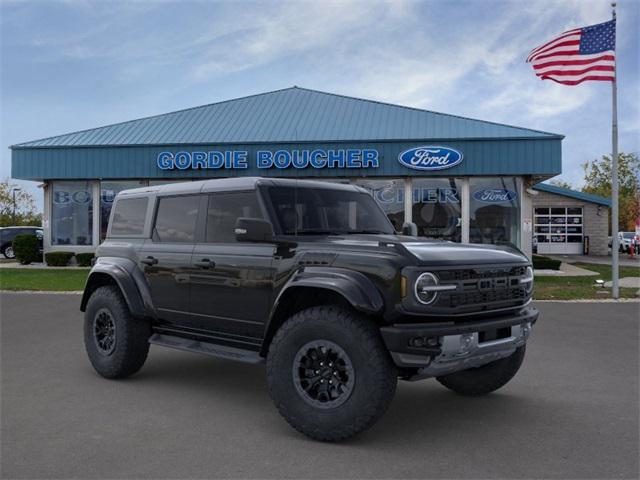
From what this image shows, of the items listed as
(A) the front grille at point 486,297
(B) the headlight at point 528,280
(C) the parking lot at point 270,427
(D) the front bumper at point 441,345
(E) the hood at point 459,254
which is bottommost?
(C) the parking lot at point 270,427

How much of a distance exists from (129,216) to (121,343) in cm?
145

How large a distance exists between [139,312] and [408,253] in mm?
3151

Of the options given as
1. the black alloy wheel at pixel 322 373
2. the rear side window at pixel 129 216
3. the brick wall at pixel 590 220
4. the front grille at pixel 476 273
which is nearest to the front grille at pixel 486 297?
the front grille at pixel 476 273

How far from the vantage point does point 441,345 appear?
4133mm

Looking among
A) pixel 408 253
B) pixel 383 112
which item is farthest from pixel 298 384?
pixel 383 112

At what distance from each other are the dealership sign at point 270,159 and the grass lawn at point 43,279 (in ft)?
18.3

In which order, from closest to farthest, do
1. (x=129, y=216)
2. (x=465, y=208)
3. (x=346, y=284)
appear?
1. (x=346, y=284)
2. (x=129, y=216)
3. (x=465, y=208)

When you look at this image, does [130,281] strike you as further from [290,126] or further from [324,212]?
[290,126]

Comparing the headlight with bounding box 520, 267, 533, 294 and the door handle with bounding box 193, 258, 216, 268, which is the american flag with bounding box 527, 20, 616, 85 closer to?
the headlight with bounding box 520, 267, 533, 294

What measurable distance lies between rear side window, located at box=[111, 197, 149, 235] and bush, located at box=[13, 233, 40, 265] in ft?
69.4

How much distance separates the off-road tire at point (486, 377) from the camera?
547 centimetres

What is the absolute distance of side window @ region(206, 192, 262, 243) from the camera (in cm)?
538

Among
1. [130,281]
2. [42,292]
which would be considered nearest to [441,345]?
[130,281]

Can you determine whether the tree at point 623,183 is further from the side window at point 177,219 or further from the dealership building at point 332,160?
the side window at point 177,219
